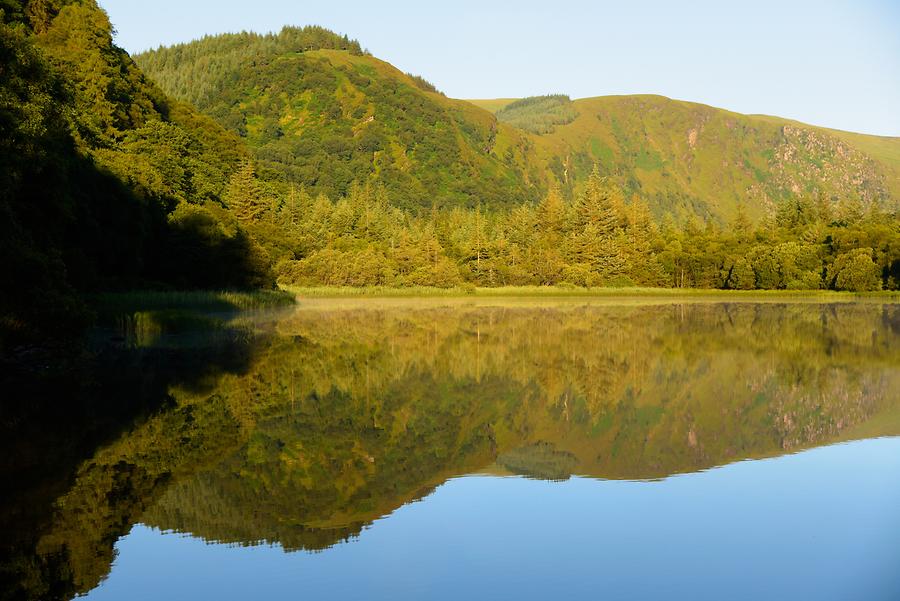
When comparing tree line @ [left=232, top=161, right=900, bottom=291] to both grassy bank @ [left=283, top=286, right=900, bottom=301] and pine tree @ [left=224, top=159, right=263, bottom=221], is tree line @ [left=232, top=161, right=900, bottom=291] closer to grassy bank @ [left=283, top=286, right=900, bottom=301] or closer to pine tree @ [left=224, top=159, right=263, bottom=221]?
pine tree @ [left=224, top=159, right=263, bottom=221]

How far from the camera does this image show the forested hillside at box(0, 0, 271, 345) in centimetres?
2347

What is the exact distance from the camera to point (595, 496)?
12453 mm

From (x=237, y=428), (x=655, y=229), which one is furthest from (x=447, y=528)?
(x=655, y=229)

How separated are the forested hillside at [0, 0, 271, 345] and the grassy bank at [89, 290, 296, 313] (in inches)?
55.0

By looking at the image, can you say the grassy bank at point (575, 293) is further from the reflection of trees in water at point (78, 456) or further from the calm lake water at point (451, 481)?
the calm lake water at point (451, 481)

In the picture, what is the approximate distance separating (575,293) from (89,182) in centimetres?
6471

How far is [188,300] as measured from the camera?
5106 centimetres

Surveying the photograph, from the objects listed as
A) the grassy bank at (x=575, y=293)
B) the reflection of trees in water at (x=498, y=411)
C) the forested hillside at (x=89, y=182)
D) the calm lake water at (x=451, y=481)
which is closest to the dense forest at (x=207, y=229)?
the forested hillside at (x=89, y=182)

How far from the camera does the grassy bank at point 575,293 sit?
91000mm

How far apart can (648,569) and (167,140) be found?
7746cm

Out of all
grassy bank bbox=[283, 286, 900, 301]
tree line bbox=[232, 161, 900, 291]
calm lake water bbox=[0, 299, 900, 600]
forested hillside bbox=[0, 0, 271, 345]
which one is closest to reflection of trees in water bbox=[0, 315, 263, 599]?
calm lake water bbox=[0, 299, 900, 600]

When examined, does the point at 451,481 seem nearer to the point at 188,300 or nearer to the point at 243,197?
the point at 188,300

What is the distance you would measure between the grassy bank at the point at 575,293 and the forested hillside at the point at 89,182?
1787 cm

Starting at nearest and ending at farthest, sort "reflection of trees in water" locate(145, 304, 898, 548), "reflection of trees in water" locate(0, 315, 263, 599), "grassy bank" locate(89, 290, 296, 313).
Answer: "reflection of trees in water" locate(0, 315, 263, 599) < "reflection of trees in water" locate(145, 304, 898, 548) < "grassy bank" locate(89, 290, 296, 313)
